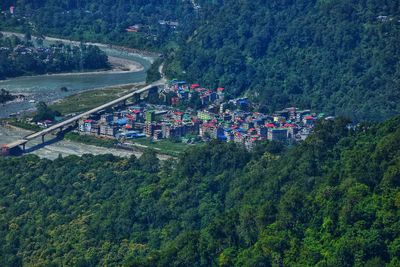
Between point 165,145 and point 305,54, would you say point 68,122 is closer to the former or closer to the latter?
point 165,145

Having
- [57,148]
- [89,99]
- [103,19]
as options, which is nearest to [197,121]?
[57,148]

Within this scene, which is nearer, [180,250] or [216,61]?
[180,250]

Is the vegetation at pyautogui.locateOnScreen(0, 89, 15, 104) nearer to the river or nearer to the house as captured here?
the river

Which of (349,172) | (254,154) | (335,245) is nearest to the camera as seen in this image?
(335,245)

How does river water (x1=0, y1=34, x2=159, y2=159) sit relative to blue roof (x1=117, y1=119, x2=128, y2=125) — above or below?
below

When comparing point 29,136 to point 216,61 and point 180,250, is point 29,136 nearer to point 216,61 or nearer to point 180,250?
point 216,61

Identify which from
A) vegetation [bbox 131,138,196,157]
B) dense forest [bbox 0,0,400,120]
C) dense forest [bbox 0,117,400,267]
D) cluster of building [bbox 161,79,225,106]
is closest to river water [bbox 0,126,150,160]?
vegetation [bbox 131,138,196,157]

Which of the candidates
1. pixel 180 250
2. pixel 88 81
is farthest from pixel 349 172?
pixel 88 81
